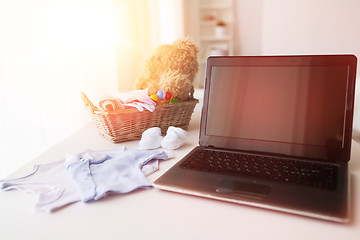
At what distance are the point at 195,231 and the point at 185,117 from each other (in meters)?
0.55

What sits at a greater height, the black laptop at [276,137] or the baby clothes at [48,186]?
the black laptop at [276,137]

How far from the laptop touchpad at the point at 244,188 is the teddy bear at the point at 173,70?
1.55ft

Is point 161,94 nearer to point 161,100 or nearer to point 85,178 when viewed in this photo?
point 161,100

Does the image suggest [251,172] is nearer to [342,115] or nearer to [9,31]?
[342,115]

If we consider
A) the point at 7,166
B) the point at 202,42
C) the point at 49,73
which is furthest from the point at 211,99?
the point at 202,42

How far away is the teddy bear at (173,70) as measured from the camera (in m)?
0.96

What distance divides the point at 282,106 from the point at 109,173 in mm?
405

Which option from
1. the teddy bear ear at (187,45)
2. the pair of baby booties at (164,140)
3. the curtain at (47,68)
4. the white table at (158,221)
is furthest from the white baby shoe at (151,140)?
the curtain at (47,68)

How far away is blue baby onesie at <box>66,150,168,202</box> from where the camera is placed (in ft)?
1.81

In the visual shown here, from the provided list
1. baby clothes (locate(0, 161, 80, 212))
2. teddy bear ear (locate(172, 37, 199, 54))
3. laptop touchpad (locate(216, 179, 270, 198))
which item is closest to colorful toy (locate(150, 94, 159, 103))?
teddy bear ear (locate(172, 37, 199, 54))

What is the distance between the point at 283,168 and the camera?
0.59 meters

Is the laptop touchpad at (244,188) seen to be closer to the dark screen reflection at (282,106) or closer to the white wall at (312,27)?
the dark screen reflection at (282,106)

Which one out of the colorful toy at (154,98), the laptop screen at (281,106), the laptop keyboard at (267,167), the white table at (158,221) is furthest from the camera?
the colorful toy at (154,98)

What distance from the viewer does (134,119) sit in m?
0.87
